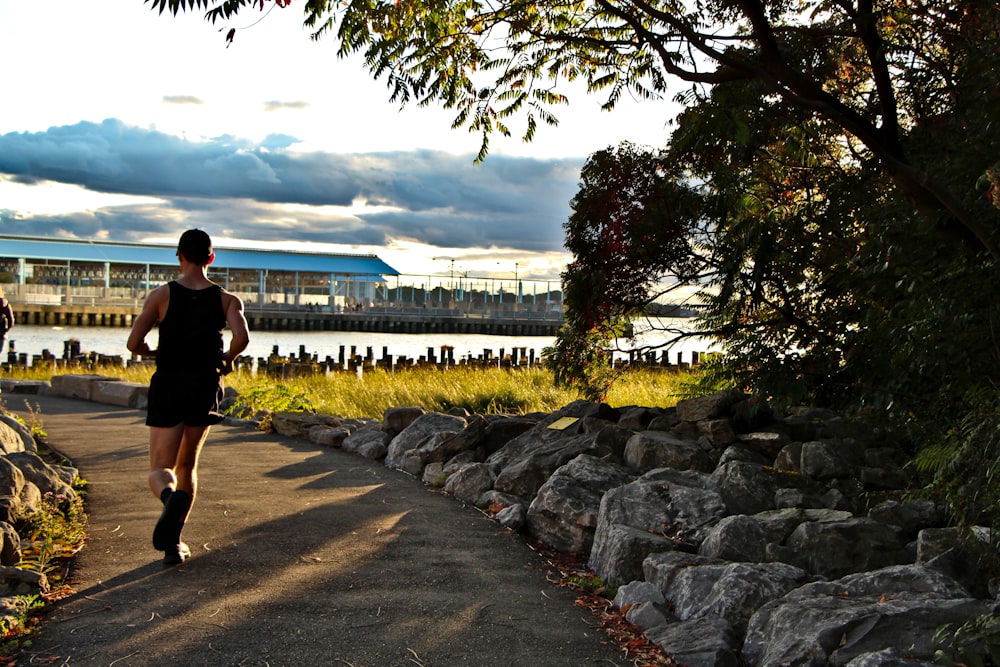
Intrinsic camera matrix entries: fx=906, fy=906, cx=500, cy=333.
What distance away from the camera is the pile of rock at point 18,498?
4.66 m

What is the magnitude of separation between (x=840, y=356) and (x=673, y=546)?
8.65 ft

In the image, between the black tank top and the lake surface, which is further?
the lake surface

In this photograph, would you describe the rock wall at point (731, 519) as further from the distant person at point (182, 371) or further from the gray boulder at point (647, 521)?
the distant person at point (182, 371)

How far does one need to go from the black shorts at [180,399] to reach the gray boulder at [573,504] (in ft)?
7.60

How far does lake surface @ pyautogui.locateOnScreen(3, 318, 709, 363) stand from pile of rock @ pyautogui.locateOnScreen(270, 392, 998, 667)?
30.0 meters

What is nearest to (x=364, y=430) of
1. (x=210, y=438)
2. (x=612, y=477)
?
(x=210, y=438)

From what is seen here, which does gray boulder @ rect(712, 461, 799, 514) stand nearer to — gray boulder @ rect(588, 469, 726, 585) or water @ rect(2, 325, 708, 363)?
gray boulder @ rect(588, 469, 726, 585)

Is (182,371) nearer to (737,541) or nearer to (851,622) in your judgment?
(737,541)

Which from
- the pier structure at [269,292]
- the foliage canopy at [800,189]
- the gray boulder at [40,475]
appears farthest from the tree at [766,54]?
the pier structure at [269,292]

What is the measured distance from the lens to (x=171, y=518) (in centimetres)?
506

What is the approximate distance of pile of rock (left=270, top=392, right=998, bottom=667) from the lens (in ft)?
12.9

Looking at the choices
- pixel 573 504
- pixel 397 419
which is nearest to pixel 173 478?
pixel 573 504

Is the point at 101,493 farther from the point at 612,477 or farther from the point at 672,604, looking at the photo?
the point at 672,604

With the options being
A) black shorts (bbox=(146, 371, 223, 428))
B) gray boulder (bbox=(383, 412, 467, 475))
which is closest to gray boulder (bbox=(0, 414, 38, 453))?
gray boulder (bbox=(383, 412, 467, 475))
